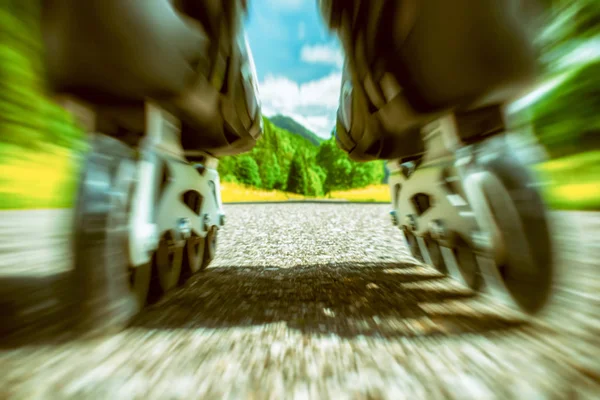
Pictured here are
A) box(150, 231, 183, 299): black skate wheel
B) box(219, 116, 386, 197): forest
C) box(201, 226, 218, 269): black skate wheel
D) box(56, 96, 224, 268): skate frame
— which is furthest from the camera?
box(219, 116, 386, 197): forest

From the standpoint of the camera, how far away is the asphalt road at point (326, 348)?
41 centimetres

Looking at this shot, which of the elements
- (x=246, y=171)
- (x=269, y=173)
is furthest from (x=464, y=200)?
(x=269, y=173)

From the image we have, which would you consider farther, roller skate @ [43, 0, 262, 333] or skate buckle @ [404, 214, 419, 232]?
skate buckle @ [404, 214, 419, 232]

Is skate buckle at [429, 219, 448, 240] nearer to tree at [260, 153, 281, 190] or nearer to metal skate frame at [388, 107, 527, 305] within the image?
metal skate frame at [388, 107, 527, 305]

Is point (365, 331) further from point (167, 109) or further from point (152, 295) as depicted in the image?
point (167, 109)

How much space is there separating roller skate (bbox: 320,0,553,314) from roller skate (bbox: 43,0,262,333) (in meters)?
0.39

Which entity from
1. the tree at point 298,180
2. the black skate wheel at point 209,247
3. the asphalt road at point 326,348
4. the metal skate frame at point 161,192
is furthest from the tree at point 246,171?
the asphalt road at point 326,348

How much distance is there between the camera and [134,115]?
0.72 metres

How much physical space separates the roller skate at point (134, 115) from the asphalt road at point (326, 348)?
7cm

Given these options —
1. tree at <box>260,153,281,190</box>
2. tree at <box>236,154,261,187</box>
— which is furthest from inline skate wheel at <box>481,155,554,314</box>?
tree at <box>260,153,281,190</box>

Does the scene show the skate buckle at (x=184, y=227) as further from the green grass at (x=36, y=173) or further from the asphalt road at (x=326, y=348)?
the green grass at (x=36, y=173)

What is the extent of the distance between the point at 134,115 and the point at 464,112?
811 mm

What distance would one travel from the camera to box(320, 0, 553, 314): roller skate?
A: 60 cm

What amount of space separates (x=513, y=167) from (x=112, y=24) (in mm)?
855
